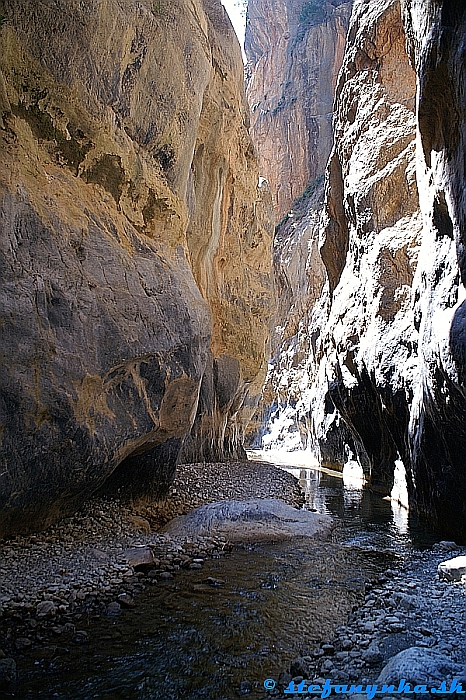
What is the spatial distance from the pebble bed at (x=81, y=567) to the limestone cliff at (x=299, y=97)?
142ft

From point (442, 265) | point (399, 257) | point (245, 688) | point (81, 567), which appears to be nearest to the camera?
point (245, 688)

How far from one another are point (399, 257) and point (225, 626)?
1277 cm

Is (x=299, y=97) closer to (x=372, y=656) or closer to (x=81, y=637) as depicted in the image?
(x=81, y=637)

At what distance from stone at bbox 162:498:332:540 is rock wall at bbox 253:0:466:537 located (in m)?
2.78

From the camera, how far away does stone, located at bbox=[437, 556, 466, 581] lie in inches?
267

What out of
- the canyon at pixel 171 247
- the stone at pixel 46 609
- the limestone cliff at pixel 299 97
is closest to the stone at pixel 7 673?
the stone at pixel 46 609

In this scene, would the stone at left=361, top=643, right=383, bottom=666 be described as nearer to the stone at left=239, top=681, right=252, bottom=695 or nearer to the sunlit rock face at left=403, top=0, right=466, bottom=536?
the stone at left=239, top=681, right=252, bottom=695

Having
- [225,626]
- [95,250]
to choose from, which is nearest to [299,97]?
[95,250]

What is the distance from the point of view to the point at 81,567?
23.6ft

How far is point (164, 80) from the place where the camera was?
1039cm

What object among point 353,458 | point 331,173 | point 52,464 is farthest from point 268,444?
point 52,464

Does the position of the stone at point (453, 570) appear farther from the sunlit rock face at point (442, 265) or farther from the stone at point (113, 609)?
the stone at point (113, 609)

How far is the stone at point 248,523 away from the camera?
382 inches

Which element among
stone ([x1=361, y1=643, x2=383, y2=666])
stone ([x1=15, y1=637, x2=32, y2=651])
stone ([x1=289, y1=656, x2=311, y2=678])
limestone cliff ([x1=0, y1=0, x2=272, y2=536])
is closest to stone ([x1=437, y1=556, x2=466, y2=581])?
stone ([x1=361, y1=643, x2=383, y2=666])
